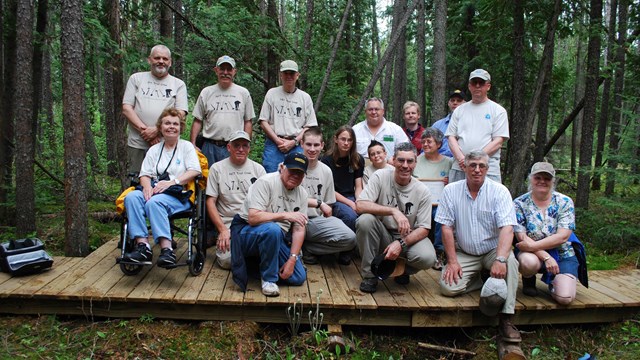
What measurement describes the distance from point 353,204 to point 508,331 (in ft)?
6.69

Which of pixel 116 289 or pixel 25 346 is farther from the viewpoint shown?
pixel 116 289

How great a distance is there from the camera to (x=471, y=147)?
5.05 m

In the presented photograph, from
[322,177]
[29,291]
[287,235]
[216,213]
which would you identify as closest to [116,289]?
[29,291]

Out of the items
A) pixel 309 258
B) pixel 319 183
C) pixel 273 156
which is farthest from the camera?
pixel 273 156

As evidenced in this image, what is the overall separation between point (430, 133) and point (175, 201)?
2.87 metres

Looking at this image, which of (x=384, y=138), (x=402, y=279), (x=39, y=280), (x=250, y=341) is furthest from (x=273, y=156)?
(x=39, y=280)

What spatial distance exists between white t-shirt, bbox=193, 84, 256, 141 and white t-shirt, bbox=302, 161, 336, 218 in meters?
1.18

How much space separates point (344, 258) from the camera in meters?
4.93

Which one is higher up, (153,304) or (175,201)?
(175,201)

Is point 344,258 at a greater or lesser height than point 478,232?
lesser

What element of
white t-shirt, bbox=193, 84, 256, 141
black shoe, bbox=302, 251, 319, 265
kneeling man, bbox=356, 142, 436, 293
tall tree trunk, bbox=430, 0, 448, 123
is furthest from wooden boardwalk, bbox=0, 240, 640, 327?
tall tree trunk, bbox=430, 0, 448, 123

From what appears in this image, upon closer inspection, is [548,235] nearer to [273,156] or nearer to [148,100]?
[273,156]

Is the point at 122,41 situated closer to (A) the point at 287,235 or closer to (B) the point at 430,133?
(A) the point at 287,235

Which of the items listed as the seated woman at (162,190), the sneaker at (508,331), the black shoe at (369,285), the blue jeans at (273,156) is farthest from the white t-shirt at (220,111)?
the sneaker at (508,331)
